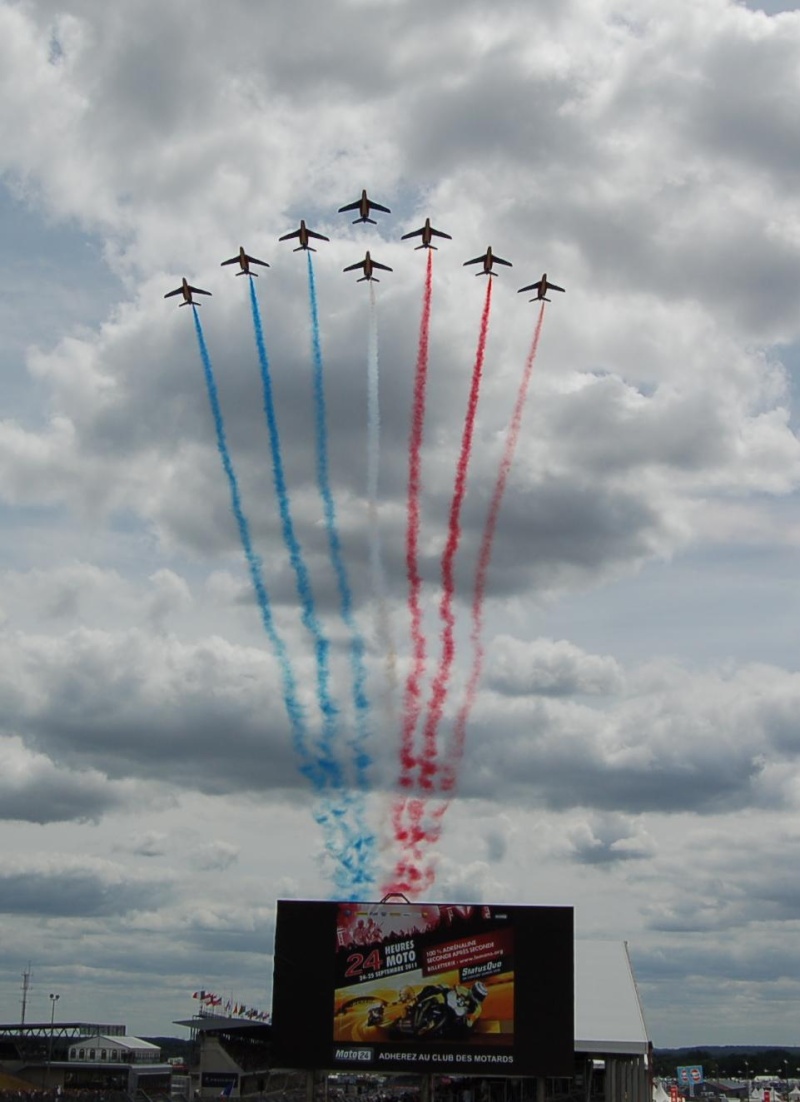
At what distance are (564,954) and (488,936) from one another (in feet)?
17.9

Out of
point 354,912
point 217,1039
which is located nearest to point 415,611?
point 354,912

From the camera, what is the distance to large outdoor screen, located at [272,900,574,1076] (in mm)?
87625

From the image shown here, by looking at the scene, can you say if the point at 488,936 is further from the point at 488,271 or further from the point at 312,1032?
the point at 488,271

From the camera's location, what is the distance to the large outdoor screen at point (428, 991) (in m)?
87.6

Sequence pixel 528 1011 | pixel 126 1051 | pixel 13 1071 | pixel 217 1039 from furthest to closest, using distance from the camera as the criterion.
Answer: pixel 126 1051, pixel 13 1071, pixel 217 1039, pixel 528 1011

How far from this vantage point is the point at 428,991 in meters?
88.8

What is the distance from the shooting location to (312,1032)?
88.8 meters

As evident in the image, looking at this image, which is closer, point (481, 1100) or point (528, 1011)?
point (528, 1011)

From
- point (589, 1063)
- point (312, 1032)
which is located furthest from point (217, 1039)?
point (312, 1032)

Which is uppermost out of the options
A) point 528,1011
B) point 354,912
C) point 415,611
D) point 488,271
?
point 488,271

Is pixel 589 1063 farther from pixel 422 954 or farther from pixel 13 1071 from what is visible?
pixel 13 1071

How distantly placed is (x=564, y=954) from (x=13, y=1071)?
112m

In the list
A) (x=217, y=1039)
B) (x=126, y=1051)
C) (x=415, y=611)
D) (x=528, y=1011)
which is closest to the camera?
(x=528, y=1011)

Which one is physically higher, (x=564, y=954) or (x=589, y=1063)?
(x=564, y=954)
